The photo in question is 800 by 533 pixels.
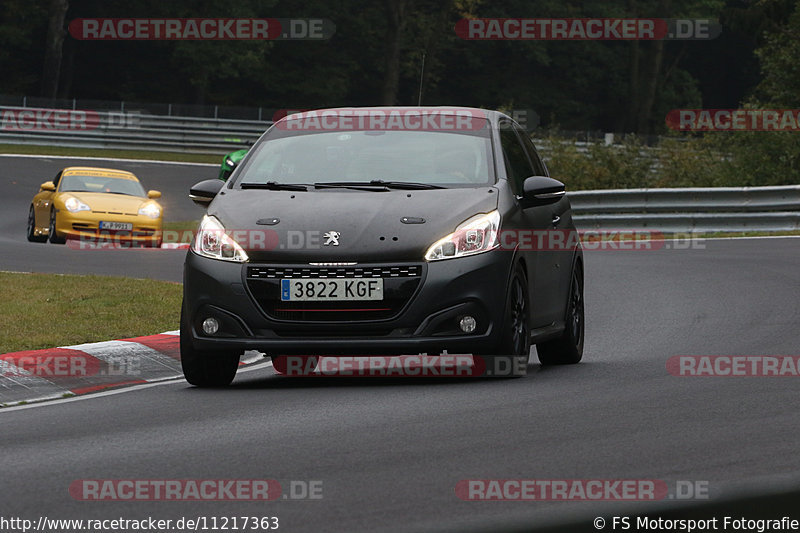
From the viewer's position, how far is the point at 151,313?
1252cm

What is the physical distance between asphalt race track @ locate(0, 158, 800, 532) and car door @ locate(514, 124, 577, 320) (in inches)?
19.2

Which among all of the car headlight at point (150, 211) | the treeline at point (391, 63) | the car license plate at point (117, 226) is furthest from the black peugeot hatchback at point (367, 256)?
the treeline at point (391, 63)

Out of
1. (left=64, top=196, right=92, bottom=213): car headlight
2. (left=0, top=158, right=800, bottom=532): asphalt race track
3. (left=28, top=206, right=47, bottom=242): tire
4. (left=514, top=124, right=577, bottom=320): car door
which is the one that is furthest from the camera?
(left=28, top=206, right=47, bottom=242): tire

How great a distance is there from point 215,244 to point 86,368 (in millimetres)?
1578

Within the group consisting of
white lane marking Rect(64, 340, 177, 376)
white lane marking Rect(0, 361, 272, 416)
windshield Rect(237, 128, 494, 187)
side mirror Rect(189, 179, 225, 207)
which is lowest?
white lane marking Rect(0, 361, 272, 416)

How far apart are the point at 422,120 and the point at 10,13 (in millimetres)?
61192

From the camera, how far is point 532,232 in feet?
31.4

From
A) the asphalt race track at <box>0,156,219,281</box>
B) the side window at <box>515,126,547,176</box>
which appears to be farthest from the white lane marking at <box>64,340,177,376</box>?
the asphalt race track at <box>0,156,219,281</box>

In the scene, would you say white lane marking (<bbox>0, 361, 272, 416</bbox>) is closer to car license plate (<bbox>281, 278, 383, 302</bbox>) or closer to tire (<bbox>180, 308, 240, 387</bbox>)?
tire (<bbox>180, 308, 240, 387</bbox>)

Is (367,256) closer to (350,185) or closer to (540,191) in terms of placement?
(350,185)

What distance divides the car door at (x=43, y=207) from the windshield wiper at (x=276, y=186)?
54.8 feet

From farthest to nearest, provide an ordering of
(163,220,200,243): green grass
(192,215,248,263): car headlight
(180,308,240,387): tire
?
(163,220,200,243): green grass
(180,308,240,387): tire
(192,215,248,263): car headlight

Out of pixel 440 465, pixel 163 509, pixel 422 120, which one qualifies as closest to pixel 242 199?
pixel 422 120

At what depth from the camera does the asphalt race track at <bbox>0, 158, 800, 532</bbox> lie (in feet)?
16.9
